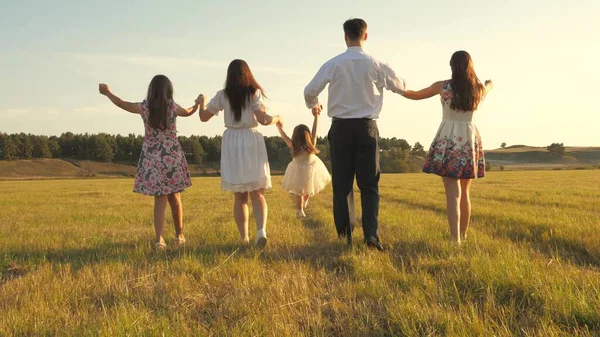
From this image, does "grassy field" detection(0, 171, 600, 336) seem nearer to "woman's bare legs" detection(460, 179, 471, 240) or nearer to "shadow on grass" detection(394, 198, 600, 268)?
"shadow on grass" detection(394, 198, 600, 268)

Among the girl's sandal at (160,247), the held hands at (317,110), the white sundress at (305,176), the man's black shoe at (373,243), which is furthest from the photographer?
the white sundress at (305,176)

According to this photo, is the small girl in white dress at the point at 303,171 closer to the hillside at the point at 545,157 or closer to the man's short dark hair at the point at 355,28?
the man's short dark hair at the point at 355,28

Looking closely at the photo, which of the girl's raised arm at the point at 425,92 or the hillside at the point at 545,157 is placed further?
the hillside at the point at 545,157

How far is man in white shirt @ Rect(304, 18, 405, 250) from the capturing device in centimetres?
543

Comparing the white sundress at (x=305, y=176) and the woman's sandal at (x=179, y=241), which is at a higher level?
the white sundress at (x=305, y=176)

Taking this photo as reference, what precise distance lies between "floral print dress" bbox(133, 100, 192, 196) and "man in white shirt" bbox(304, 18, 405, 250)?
1.90 meters

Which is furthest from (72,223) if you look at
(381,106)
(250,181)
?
(381,106)

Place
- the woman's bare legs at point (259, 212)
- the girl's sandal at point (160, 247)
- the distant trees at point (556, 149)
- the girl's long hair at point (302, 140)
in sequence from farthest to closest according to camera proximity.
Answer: the distant trees at point (556, 149), the girl's long hair at point (302, 140), the woman's bare legs at point (259, 212), the girl's sandal at point (160, 247)

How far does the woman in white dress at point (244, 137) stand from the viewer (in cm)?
588

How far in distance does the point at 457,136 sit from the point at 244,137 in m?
2.53

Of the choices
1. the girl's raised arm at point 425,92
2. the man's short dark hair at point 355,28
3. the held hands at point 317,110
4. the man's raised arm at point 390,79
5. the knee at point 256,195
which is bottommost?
the knee at point 256,195

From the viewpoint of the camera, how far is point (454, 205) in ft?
18.1

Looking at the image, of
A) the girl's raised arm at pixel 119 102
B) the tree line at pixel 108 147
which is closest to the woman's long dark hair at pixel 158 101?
the girl's raised arm at pixel 119 102

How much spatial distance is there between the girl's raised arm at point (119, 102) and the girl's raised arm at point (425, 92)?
10.8 ft
